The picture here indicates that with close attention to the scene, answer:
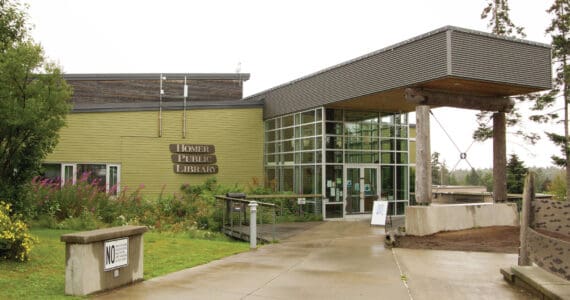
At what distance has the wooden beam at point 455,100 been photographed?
14.4m

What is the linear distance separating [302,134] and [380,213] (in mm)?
5511

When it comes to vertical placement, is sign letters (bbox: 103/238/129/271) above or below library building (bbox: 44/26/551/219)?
below

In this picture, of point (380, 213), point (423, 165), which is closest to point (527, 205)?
point (423, 165)

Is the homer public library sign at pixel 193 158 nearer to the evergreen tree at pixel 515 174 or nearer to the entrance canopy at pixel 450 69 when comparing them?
the entrance canopy at pixel 450 69

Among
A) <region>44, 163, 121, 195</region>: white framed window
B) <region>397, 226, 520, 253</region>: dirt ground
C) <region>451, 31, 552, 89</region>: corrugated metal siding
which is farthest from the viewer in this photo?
<region>44, 163, 121, 195</region>: white framed window

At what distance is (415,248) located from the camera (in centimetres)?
1174

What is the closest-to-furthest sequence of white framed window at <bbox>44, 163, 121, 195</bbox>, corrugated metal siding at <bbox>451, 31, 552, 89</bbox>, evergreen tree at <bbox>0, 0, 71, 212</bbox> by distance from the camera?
evergreen tree at <bbox>0, 0, 71, 212</bbox>, corrugated metal siding at <bbox>451, 31, 552, 89</bbox>, white framed window at <bbox>44, 163, 121, 195</bbox>

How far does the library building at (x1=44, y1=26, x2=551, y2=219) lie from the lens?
14836 millimetres

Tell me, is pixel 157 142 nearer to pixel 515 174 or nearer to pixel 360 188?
pixel 360 188

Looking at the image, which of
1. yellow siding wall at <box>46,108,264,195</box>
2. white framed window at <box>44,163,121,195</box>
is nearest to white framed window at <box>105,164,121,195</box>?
white framed window at <box>44,163,121,195</box>

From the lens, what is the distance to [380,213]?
16781 mm

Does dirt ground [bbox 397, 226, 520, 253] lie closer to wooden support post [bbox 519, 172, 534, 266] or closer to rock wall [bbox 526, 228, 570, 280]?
wooden support post [bbox 519, 172, 534, 266]

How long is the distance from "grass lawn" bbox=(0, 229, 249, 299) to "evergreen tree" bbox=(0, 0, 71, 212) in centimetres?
153

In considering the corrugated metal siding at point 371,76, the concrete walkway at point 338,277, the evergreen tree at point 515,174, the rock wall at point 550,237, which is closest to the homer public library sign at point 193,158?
the corrugated metal siding at point 371,76
